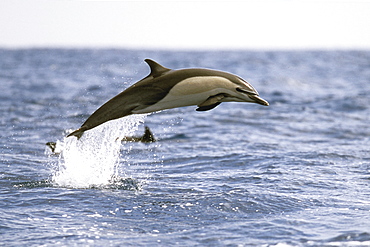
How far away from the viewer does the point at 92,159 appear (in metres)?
10.8

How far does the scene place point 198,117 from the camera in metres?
19.4

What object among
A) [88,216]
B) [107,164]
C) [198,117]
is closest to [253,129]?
[198,117]

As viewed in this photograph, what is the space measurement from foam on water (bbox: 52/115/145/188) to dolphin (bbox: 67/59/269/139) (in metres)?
1.58

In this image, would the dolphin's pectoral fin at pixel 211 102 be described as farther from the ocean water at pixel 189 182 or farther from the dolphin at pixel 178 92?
the ocean water at pixel 189 182

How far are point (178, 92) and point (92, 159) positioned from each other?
3428mm

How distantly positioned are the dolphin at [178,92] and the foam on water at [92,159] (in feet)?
5.18

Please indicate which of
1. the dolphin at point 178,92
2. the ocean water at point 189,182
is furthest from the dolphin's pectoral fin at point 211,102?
the ocean water at point 189,182

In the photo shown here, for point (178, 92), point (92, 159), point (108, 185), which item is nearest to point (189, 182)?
point (108, 185)

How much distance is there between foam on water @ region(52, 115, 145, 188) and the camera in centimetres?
993

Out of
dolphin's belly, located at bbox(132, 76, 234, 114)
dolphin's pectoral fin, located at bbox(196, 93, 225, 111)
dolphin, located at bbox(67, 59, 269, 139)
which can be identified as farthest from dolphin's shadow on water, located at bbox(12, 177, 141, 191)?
dolphin's pectoral fin, located at bbox(196, 93, 225, 111)

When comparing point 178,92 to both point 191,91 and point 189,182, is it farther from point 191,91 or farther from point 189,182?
point 189,182

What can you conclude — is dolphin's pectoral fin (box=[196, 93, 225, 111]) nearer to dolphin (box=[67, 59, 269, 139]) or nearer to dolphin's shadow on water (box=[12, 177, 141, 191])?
dolphin (box=[67, 59, 269, 139])

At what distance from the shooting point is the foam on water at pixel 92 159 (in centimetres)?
993

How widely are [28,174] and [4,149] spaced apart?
278 cm
